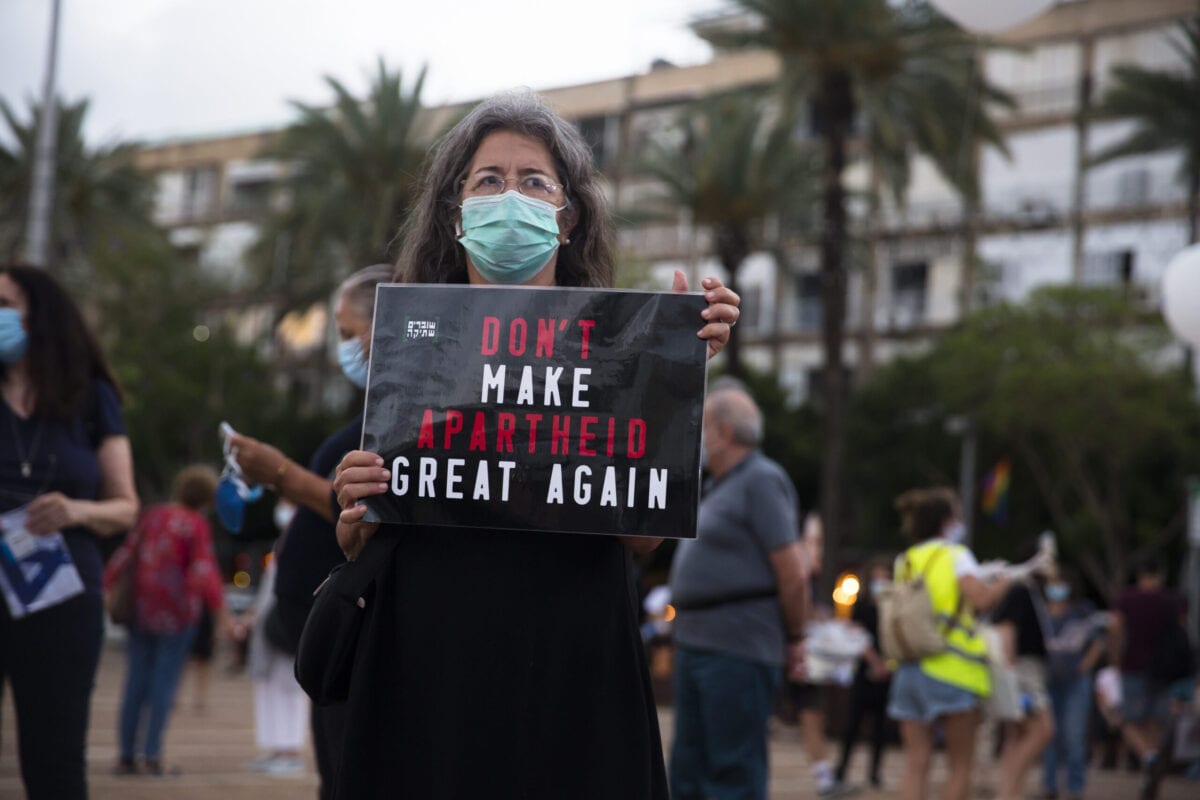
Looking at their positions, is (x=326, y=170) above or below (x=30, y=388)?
above

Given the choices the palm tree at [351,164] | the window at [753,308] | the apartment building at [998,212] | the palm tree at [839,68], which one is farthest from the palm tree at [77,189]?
the window at [753,308]

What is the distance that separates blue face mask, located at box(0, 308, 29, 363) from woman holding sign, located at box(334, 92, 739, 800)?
215cm

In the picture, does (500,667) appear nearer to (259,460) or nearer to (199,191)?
(259,460)

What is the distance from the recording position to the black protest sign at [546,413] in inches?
108

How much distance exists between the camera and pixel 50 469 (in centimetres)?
454

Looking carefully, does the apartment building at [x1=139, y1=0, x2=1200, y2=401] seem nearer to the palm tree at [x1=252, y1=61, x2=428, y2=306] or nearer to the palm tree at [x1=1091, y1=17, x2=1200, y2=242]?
the palm tree at [x1=1091, y1=17, x2=1200, y2=242]

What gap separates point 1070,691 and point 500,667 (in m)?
10.8

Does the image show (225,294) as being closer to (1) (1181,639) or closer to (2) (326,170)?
(2) (326,170)

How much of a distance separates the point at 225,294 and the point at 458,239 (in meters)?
47.6

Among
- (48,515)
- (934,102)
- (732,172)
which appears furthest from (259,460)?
(732,172)

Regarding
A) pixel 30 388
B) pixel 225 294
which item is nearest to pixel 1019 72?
pixel 225 294

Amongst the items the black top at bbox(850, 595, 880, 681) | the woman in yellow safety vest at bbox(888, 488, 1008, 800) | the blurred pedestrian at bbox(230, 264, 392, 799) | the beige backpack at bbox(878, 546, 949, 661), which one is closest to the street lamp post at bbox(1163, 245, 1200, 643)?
the woman in yellow safety vest at bbox(888, 488, 1008, 800)

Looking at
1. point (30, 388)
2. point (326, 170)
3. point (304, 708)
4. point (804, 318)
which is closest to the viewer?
point (30, 388)

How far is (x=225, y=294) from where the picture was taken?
49.3m
